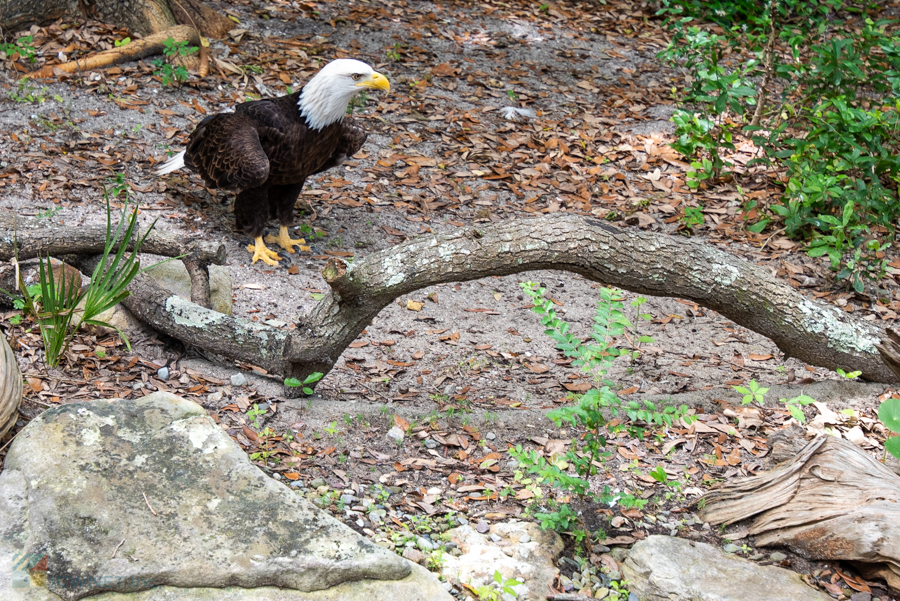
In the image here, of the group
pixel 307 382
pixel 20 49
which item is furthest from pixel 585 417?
pixel 20 49

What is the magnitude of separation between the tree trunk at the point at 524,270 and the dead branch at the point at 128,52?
11.3ft

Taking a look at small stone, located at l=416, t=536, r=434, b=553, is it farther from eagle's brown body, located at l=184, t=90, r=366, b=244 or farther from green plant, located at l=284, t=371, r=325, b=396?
eagle's brown body, located at l=184, t=90, r=366, b=244

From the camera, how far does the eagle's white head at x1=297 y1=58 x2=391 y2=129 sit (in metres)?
5.11

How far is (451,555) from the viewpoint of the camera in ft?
8.39

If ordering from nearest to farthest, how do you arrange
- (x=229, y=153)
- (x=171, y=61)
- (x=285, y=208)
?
1. (x=229, y=153)
2. (x=285, y=208)
3. (x=171, y=61)

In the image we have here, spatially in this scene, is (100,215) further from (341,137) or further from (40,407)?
(40,407)

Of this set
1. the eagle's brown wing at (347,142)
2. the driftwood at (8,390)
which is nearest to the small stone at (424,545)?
the driftwood at (8,390)

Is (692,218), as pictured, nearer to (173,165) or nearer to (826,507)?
(826,507)

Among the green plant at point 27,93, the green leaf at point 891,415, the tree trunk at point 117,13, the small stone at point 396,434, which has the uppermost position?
the tree trunk at point 117,13

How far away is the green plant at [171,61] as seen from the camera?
670cm

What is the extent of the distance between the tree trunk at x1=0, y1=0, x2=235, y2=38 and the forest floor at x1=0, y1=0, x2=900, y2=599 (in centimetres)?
18

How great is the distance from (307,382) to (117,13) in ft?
18.1

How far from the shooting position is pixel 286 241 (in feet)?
18.2

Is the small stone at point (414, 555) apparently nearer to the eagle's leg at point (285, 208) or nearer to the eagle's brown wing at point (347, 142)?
the eagle's leg at point (285, 208)
